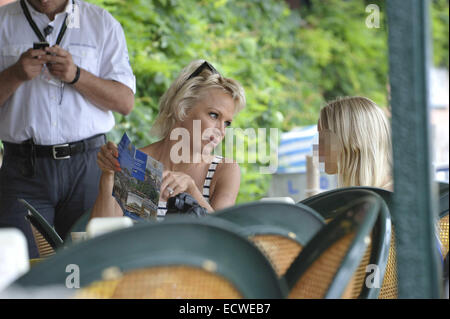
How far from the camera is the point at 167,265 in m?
0.56

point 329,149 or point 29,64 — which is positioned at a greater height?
point 29,64

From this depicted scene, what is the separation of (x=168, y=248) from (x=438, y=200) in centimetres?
84

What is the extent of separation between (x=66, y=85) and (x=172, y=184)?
76 cm

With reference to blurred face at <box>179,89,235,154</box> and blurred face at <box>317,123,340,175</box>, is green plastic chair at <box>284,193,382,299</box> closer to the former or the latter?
blurred face at <box>317,123,340,175</box>

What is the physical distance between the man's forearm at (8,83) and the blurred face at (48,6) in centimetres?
31

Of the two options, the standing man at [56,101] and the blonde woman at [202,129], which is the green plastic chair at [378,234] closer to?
the blonde woman at [202,129]

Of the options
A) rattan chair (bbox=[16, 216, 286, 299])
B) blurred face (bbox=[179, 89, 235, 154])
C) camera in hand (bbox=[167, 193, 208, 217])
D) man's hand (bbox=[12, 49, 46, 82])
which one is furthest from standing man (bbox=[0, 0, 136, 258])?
rattan chair (bbox=[16, 216, 286, 299])

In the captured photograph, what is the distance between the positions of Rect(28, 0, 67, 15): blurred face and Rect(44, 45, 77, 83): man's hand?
27cm

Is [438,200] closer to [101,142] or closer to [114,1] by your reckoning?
[101,142]

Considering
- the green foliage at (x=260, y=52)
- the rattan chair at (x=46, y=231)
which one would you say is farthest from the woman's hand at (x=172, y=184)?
the green foliage at (x=260, y=52)

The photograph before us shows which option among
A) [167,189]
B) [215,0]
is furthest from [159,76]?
[167,189]

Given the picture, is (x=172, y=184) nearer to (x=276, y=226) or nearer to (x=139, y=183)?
(x=139, y=183)

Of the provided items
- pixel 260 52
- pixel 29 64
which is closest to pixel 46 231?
pixel 29 64

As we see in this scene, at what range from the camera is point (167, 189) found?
1729 mm
